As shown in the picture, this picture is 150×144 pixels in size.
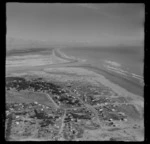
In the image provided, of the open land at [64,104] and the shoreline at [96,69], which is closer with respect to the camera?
the open land at [64,104]

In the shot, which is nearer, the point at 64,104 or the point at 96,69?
the point at 64,104

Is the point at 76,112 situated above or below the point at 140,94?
below

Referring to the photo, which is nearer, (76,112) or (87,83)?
(76,112)

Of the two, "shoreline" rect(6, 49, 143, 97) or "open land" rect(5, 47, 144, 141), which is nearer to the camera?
"open land" rect(5, 47, 144, 141)

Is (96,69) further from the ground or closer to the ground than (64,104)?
further from the ground
